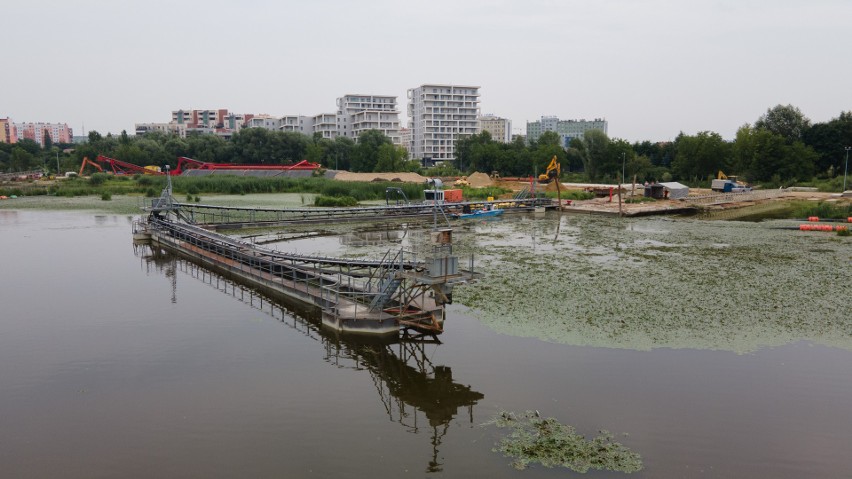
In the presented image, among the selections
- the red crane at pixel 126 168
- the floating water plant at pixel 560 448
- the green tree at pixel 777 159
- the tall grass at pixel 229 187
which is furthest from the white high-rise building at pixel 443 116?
the floating water plant at pixel 560 448

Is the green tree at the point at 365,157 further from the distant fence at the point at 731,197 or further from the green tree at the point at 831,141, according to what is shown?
the green tree at the point at 831,141

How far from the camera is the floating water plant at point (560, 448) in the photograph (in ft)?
30.6

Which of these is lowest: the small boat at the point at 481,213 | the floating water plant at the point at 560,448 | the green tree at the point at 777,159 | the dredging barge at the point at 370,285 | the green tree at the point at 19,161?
the floating water plant at the point at 560,448

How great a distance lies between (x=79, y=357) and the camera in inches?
559

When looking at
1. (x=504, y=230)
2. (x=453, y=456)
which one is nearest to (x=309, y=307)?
(x=453, y=456)

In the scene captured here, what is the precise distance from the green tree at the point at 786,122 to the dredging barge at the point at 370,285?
251 ft

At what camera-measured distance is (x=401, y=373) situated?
13.4 meters

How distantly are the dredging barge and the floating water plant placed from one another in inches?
199

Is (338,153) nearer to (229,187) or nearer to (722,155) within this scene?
(229,187)

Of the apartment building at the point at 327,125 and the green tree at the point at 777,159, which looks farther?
the apartment building at the point at 327,125

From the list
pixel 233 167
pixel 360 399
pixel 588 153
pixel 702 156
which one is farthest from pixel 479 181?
pixel 360 399

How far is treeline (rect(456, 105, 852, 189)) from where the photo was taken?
219 ft

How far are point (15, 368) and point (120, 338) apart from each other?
2557mm

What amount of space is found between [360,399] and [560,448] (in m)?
4.37
